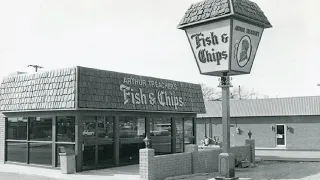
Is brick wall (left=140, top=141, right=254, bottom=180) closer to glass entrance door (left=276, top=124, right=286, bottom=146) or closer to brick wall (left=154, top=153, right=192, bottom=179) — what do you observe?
brick wall (left=154, top=153, right=192, bottom=179)

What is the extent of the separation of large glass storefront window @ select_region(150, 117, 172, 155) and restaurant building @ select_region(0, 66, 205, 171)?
2 cm

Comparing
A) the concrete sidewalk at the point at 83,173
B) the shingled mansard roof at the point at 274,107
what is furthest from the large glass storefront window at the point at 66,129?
the shingled mansard roof at the point at 274,107

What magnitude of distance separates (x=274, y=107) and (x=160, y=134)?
52.4ft

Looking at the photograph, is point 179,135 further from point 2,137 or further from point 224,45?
point 224,45

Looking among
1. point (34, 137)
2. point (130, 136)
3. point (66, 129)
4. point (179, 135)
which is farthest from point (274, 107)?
point (34, 137)

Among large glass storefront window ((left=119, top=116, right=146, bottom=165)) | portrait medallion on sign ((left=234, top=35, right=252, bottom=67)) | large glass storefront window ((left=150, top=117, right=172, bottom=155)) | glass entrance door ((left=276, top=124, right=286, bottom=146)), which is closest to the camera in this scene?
portrait medallion on sign ((left=234, top=35, right=252, bottom=67))

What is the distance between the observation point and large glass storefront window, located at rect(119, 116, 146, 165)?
1831cm

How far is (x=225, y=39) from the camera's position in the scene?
1228 cm

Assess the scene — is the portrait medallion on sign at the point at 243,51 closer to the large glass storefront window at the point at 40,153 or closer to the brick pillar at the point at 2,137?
the large glass storefront window at the point at 40,153

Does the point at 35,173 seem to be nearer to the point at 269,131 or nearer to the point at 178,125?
the point at 178,125

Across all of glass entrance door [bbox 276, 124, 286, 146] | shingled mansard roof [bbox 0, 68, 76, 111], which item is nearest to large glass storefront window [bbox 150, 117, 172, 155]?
shingled mansard roof [bbox 0, 68, 76, 111]

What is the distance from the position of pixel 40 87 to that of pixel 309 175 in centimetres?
1207

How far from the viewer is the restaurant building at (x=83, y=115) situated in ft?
52.4

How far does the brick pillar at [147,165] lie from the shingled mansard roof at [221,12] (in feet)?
14.9
